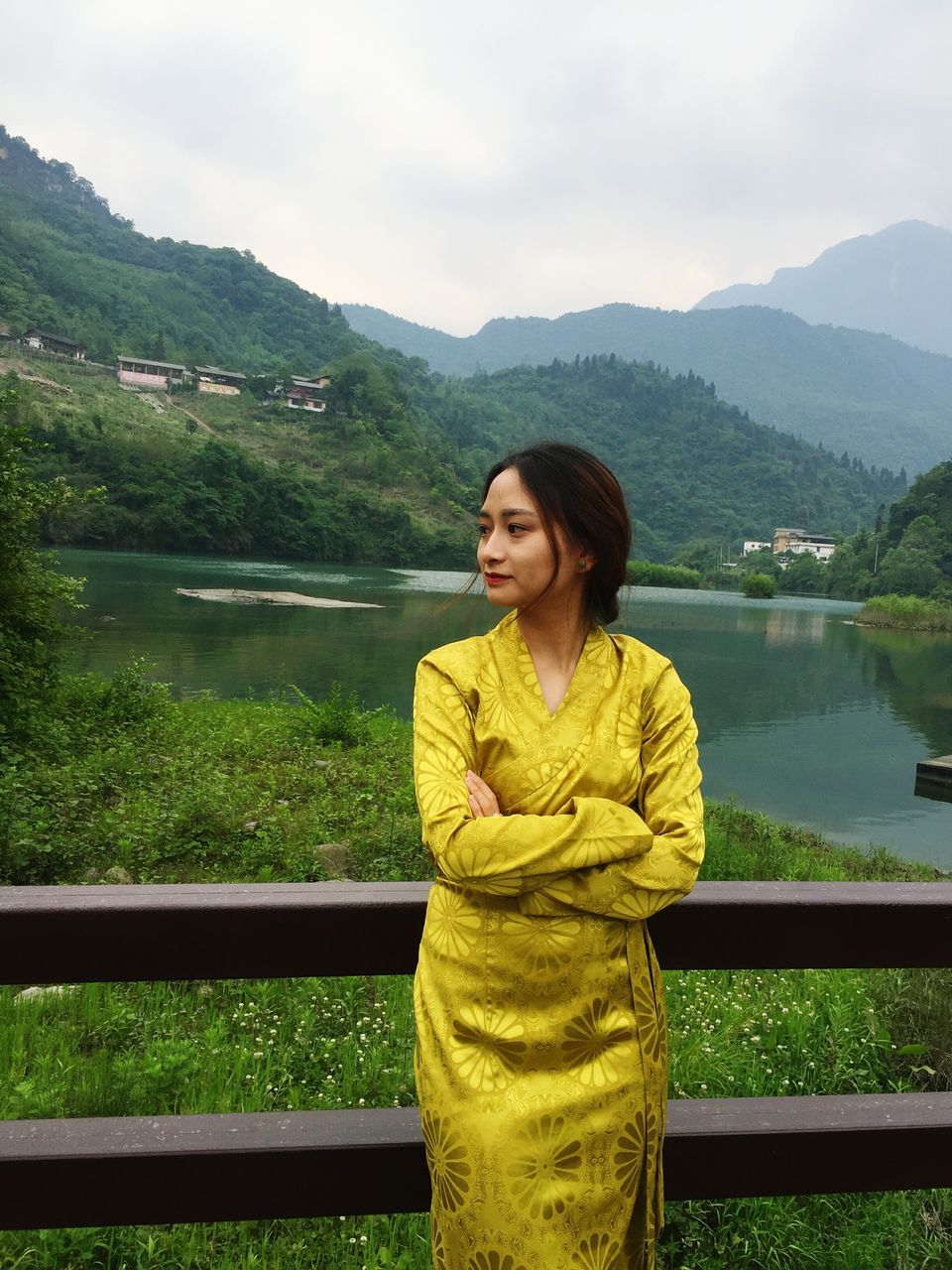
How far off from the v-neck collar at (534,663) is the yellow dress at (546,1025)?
0.46ft

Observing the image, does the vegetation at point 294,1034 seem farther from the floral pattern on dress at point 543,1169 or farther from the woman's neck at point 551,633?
the woman's neck at point 551,633

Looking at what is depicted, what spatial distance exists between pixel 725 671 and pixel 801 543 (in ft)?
216

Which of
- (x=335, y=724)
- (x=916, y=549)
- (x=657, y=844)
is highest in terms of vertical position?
(x=916, y=549)

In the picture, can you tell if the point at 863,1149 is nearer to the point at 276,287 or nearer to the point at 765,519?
the point at 765,519

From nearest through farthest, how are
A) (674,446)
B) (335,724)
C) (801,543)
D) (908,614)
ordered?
(335,724), (908,614), (801,543), (674,446)

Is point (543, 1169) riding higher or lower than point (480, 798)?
lower

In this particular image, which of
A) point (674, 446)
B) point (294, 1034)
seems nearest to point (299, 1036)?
point (294, 1034)

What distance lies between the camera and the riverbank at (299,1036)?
1691 millimetres

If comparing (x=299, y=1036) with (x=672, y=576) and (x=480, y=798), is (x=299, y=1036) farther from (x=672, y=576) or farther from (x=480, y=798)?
(x=672, y=576)

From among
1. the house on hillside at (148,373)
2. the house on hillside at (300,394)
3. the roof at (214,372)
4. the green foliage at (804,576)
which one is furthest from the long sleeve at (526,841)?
the roof at (214,372)

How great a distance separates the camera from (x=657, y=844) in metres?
1.10

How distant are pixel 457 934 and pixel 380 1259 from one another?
93 cm

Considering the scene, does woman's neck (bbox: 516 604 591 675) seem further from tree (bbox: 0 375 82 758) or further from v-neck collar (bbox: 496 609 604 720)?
tree (bbox: 0 375 82 758)

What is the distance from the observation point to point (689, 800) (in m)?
1.17
